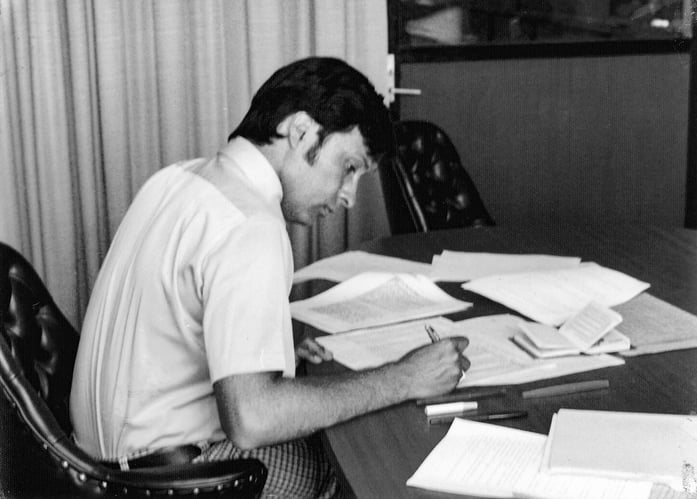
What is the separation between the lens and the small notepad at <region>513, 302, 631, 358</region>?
1.57 m

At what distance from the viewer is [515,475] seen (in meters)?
1.13

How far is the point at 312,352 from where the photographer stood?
1.62 metres

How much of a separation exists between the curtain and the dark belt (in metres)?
1.99

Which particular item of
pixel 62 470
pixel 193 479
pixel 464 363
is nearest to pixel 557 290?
pixel 464 363

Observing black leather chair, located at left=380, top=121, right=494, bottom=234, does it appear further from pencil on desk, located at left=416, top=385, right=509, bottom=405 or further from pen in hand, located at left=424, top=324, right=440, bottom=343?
pencil on desk, located at left=416, top=385, right=509, bottom=405

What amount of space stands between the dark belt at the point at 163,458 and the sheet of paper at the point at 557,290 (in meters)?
0.72

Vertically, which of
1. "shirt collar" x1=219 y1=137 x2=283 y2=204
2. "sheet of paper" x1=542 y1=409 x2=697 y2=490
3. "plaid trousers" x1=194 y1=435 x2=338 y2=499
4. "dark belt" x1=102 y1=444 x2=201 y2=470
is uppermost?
"shirt collar" x1=219 y1=137 x2=283 y2=204

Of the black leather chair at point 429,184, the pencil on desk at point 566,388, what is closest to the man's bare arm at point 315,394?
the pencil on desk at point 566,388

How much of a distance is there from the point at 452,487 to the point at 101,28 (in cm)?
260

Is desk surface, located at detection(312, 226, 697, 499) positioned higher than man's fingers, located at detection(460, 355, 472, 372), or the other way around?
man's fingers, located at detection(460, 355, 472, 372)

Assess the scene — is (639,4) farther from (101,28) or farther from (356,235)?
(101,28)

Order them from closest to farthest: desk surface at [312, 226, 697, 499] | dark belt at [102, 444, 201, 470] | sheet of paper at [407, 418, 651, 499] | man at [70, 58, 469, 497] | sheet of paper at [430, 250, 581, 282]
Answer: sheet of paper at [407, 418, 651, 499]
desk surface at [312, 226, 697, 499]
man at [70, 58, 469, 497]
dark belt at [102, 444, 201, 470]
sheet of paper at [430, 250, 581, 282]

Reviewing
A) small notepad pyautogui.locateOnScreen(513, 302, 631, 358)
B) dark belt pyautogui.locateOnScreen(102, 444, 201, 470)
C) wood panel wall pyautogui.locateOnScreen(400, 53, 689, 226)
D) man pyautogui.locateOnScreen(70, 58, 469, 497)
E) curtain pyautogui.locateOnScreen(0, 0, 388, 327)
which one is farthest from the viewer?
wood panel wall pyautogui.locateOnScreen(400, 53, 689, 226)

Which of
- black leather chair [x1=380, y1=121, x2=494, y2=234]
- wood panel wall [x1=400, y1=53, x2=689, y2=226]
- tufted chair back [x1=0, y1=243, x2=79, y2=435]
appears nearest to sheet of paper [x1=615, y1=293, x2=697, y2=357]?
tufted chair back [x1=0, y1=243, x2=79, y2=435]
